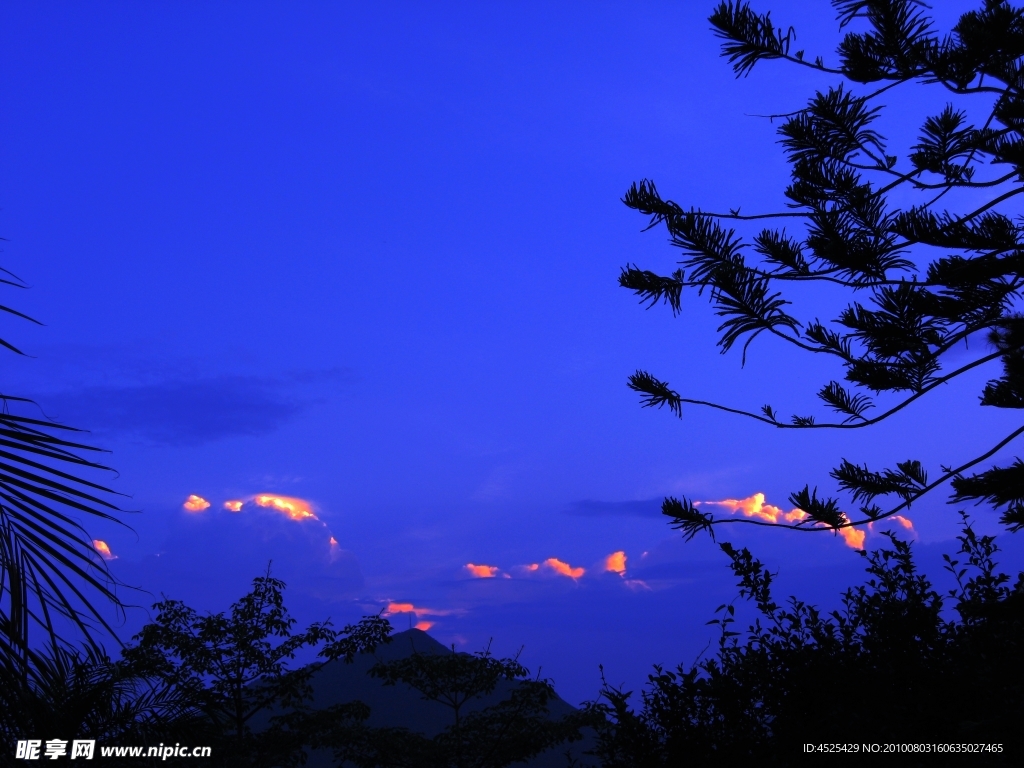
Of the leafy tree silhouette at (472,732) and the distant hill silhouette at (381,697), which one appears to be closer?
the leafy tree silhouette at (472,732)

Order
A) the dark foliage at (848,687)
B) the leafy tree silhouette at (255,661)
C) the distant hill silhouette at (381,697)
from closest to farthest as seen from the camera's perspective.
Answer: the dark foliage at (848,687), the leafy tree silhouette at (255,661), the distant hill silhouette at (381,697)

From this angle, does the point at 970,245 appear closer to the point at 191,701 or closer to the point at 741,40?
the point at 741,40

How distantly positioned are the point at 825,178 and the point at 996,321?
1.28 metres

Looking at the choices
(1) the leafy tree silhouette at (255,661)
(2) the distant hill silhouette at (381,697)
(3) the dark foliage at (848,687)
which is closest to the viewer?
(3) the dark foliage at (848,687)

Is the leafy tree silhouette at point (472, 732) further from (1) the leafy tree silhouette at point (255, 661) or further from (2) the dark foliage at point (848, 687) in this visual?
(2) the dark foliage at point (848, 687)

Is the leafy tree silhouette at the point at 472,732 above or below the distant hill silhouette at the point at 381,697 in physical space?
below

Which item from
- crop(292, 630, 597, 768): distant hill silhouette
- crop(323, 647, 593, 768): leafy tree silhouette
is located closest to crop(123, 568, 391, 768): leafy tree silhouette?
crop(323, 647, 593, 768): leafy tree silhouette

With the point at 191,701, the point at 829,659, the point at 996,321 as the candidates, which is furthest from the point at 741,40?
the point at 191,701

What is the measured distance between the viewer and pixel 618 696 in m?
4.74

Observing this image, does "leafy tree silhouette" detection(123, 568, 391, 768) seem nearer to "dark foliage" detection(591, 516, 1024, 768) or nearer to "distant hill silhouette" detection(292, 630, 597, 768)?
"dark foliage" detection(591, 516, 1024, 768)

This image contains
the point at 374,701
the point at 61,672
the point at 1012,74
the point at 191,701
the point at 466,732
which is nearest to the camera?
the point at 61,672

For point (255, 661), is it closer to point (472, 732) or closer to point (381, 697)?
point (472, 732)

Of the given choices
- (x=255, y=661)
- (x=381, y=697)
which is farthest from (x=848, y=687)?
(x=381, y=697)

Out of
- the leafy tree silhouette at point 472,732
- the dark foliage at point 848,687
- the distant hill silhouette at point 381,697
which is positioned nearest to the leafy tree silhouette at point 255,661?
the leafy tree silhouette at point 472,732
